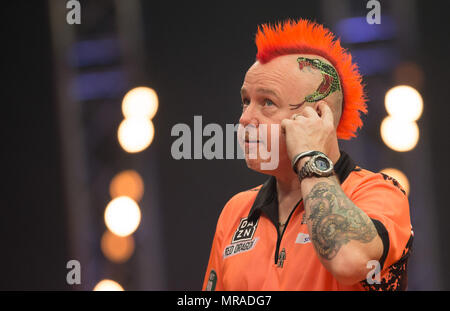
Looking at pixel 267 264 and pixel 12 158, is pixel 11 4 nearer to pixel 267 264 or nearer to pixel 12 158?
pixel 12 158

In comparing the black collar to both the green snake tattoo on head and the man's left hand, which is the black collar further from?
the green snake tattoo on head

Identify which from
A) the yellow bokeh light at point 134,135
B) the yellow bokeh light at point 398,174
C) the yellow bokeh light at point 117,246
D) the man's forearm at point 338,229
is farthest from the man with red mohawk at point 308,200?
the yellow bokeh light at point 117,246

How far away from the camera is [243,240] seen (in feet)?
6.99

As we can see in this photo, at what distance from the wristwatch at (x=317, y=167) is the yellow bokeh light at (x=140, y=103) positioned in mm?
3357

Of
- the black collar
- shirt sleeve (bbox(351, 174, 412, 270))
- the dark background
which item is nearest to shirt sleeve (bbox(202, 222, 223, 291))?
the black collar

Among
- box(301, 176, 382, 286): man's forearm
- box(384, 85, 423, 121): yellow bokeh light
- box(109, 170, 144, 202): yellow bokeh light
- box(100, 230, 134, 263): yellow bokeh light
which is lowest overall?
box(100, 230, 134, 263): yellow bokeh light

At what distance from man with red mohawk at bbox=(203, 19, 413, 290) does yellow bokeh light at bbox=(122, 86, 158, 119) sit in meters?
2.77

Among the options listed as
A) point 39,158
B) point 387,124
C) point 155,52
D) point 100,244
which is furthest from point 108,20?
point 387,124

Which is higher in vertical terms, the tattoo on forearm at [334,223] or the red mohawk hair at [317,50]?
the red mohawk hair at [317,50]

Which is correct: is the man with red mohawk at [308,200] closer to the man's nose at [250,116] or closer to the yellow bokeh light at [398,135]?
the man's nose at [250,116]

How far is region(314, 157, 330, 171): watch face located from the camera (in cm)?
181

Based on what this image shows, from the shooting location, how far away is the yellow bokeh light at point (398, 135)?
4781 millimetres

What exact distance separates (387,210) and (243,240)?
0.56 m

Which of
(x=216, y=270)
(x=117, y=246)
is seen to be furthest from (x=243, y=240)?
(x=117, y=246)
